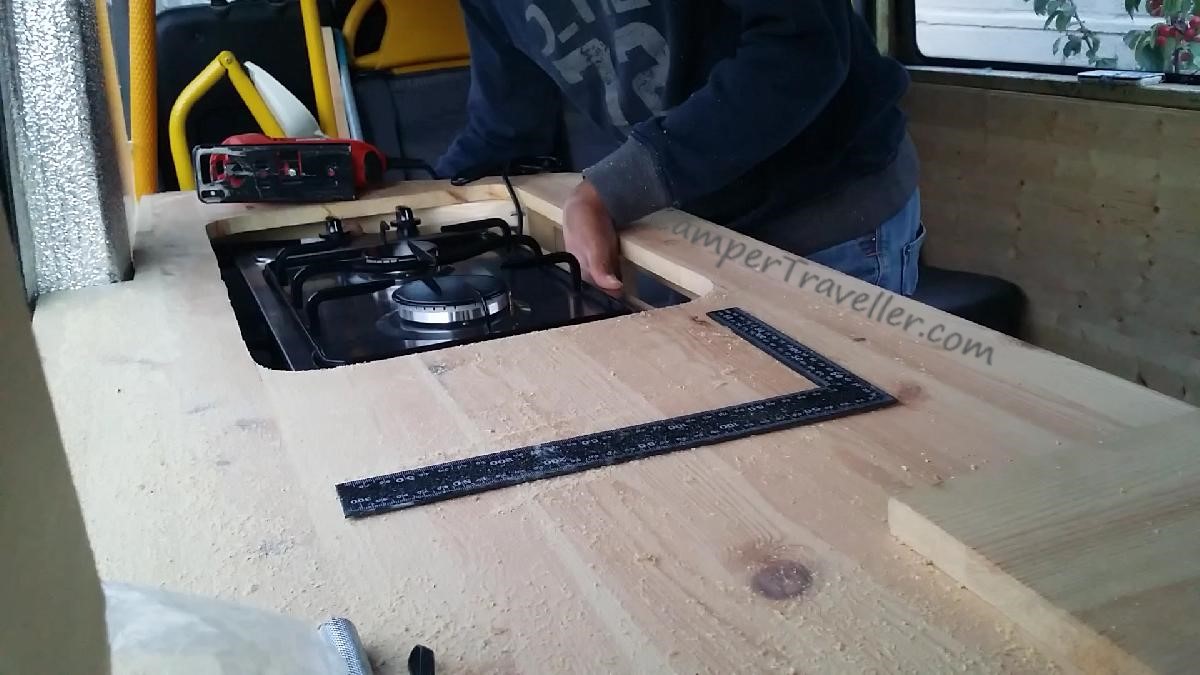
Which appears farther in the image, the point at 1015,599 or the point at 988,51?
the point at 988,51

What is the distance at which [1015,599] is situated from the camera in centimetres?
43

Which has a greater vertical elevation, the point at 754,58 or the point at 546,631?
the point at 754,58

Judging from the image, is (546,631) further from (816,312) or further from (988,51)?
(988,51)

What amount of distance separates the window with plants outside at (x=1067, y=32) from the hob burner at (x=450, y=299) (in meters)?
1.49

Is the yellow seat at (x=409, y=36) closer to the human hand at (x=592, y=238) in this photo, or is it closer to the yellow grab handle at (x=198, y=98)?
the yellow grab handle at (x=198, y=98)

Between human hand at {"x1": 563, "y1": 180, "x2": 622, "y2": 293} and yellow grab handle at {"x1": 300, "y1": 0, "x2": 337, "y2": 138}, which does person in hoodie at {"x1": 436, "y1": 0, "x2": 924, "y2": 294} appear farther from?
yellow grab handle at {"x1": 300, "y1": 0, "x2": 337, "y2": 138}

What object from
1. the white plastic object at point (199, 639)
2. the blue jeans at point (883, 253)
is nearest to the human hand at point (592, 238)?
the blue jeans at point (883, 253)

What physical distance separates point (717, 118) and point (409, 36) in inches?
48.9

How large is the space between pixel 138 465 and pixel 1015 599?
500 mm

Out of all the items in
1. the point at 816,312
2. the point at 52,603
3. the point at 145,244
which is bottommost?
the point at 145,244

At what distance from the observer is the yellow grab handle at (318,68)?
6.70 ft

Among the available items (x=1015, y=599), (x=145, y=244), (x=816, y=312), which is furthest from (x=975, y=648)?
(x=145, y=244)
